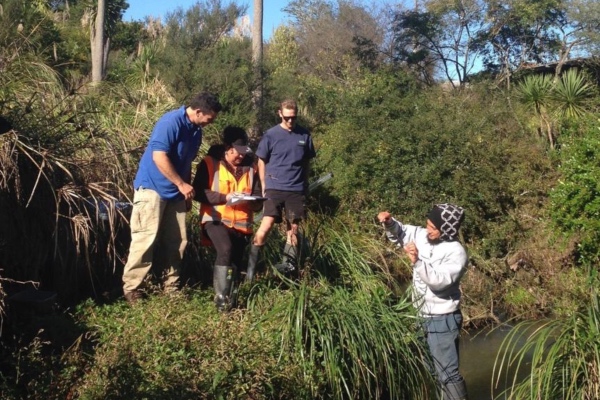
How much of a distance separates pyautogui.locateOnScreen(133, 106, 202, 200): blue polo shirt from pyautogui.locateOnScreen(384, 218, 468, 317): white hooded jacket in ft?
6.07

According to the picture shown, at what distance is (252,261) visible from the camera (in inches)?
312

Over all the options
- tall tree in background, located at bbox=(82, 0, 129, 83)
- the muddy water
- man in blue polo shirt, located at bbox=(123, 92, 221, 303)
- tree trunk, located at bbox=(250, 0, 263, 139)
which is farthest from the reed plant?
tall tree in background, located at bbox=(82, 0, 129, 83)

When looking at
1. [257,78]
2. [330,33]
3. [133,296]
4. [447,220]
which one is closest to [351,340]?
[447,220]

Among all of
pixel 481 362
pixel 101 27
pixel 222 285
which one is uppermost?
pixel 101 27

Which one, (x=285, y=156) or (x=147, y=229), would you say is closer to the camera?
(x=147, y=229)

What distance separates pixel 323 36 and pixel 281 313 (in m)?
28.4

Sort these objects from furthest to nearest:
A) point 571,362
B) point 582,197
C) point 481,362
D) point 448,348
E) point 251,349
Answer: point 582,197
point 481,362
point 448,348
point 251,349
point 571,362

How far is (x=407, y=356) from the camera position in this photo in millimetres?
6914

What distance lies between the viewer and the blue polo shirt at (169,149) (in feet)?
23.3

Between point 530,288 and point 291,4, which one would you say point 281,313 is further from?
point 291,4

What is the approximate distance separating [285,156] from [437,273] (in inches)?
105

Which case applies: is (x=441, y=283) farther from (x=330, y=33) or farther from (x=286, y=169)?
(x=330, y=33)

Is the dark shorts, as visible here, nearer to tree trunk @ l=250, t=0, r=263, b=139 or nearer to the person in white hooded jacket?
the person in white hooded jacket

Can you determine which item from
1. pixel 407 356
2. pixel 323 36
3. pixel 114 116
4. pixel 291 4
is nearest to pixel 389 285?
pixel 407 356
